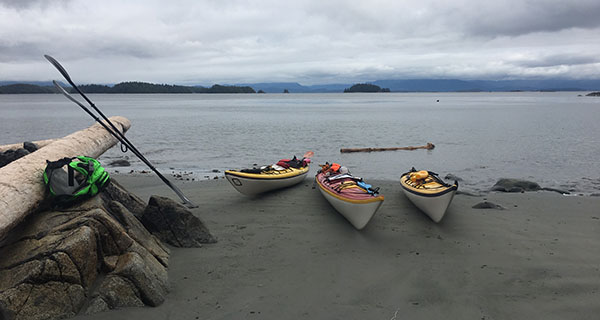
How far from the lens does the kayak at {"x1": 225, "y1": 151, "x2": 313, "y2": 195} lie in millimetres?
9773

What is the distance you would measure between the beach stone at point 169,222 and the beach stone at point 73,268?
3.95 feet

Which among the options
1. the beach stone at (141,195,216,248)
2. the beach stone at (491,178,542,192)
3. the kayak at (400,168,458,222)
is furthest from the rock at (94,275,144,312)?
the beach stone at (491,178,542,192)

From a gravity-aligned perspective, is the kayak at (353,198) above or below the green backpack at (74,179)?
below

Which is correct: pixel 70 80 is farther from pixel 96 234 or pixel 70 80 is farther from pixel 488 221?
pixel 488 221

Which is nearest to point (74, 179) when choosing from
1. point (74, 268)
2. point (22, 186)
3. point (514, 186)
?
point (22, 186)

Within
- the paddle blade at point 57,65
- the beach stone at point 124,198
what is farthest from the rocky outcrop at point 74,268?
the paddle blade at point 57,65

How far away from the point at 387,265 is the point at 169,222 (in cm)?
379

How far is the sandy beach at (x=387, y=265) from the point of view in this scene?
5.12 m

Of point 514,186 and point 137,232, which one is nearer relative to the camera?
point 137,232

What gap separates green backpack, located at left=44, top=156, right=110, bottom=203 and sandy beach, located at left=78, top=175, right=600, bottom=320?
1.64 m

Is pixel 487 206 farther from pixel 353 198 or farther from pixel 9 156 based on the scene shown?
pixel 9 156

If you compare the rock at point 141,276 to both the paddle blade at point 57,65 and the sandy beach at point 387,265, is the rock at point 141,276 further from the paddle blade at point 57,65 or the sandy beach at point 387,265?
the paddle blade at point 57,65

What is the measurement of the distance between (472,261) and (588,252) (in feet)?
7.37

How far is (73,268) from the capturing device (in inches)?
175
